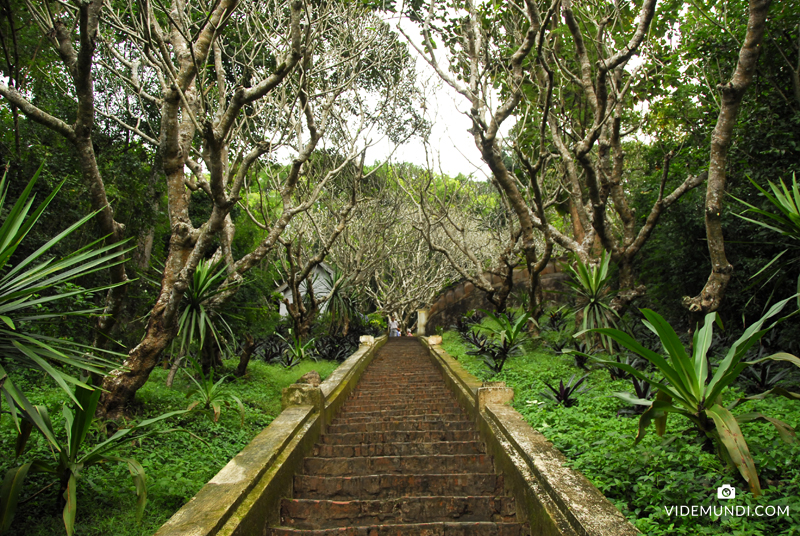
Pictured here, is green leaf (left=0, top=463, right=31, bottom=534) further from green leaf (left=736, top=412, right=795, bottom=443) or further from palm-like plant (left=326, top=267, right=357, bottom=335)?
palm-like plant (left=326, top=267, right=357, bottom=335)

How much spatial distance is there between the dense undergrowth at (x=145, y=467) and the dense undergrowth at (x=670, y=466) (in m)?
2.55

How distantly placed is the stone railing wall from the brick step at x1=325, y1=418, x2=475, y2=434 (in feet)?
44.8

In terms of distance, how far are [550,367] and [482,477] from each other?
3.37 m

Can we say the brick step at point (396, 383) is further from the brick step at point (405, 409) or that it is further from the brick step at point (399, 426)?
the brick step at point (399, 426)

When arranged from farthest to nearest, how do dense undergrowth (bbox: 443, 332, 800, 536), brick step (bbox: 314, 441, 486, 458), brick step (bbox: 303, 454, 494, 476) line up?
1. brick step (bbox: 314, 441, 486, 458)
2. brick step (bbox: 303, 454, 494, 476)
3. dense undergrowth (bbox: 443, 332, 800, 536)

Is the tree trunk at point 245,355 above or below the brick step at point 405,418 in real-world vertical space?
above

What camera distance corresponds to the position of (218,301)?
6562mm

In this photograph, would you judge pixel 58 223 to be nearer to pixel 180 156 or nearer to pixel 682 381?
pixel 180 156

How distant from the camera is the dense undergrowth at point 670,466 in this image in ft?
7.50

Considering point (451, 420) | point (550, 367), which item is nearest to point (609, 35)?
point (550, 367)

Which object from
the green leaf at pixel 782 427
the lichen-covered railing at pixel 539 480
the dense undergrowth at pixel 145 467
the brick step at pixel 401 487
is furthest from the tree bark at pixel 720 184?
the dense undergrowth at pixel 145 467

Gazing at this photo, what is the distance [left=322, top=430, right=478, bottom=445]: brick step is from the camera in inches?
191

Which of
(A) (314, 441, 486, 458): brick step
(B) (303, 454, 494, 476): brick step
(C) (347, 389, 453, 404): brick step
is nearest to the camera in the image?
(B) (303, 454, 494, 476): brick step

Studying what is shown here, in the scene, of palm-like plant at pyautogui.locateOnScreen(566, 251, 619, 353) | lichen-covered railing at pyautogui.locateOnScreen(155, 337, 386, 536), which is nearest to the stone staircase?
lichen-covered railing at pyautogui.locateOnScreen(155, 337, 386, 536)
